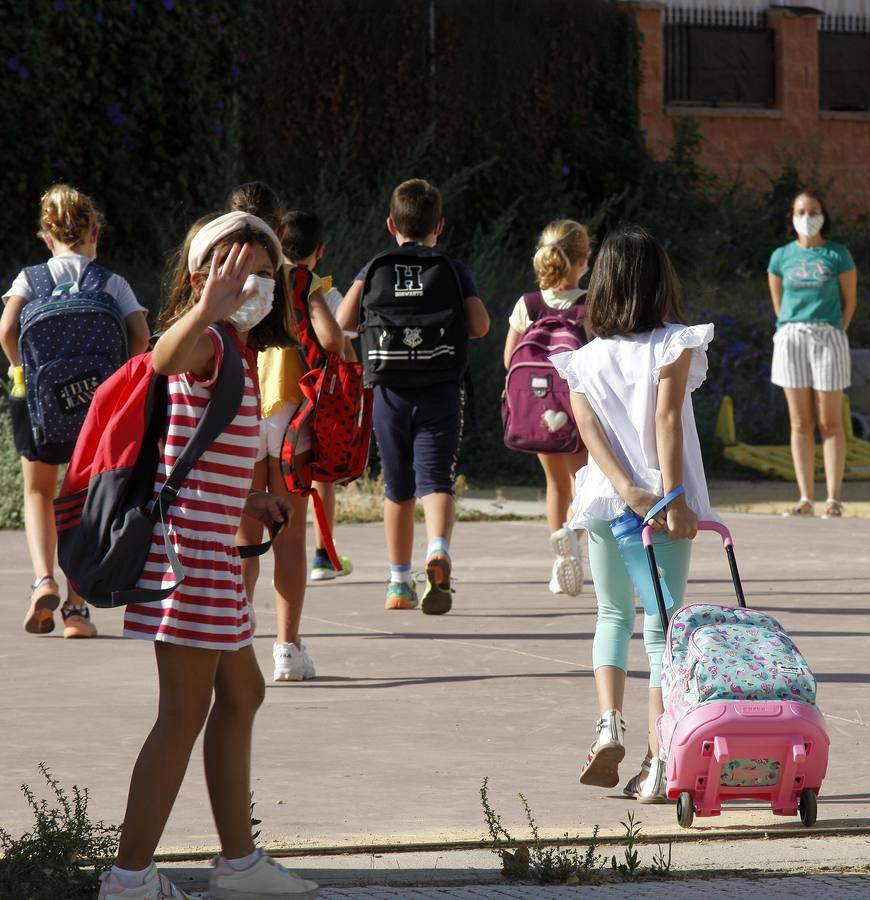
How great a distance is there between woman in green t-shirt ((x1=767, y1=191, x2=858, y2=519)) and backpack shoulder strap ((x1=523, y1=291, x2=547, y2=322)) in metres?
3.62

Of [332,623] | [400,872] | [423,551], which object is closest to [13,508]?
[423,551]

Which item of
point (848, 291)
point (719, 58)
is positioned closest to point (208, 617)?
point (848, 291)

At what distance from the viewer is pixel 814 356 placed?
12.0 m

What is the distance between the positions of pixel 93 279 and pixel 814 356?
232 inches

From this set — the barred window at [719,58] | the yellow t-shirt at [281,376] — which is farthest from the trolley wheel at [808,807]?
the barred window at [719,58]

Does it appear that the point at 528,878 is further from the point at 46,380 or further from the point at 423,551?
the point at 423,551

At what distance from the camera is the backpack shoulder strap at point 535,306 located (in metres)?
8.72

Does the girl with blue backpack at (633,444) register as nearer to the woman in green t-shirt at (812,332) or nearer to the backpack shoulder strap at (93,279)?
the backpack shoulder strap at (93,279)

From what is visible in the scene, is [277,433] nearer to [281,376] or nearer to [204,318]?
[281,376]

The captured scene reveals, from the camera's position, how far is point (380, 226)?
54.7 feet

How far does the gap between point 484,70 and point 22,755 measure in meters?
16.5

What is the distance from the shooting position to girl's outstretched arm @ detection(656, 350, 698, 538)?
5.09 metres

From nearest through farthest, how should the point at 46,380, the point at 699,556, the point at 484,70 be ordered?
the point at 46,380 → the point at 699,556 → the point at 484,70

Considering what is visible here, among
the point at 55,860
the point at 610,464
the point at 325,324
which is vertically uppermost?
the point at 325,324
